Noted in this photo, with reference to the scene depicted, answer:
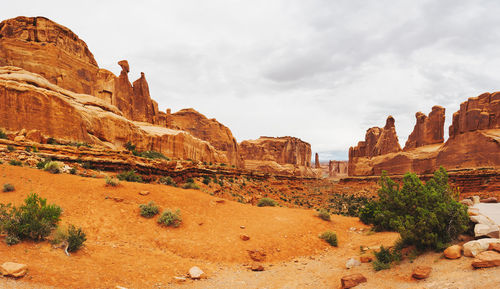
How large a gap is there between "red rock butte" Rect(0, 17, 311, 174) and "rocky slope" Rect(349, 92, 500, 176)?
5270 centimetres

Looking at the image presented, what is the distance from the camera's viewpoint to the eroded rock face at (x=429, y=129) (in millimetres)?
58562

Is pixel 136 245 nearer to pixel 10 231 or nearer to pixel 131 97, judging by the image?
pixel 10 231

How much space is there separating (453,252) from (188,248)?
8850 mm

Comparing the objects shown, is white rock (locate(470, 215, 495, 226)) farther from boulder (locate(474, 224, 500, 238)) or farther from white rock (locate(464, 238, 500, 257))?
white rock (locate(464, 238, 500, 257))

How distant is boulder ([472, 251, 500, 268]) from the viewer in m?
4.90

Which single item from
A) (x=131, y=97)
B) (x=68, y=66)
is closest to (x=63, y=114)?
(x=68, y=66)

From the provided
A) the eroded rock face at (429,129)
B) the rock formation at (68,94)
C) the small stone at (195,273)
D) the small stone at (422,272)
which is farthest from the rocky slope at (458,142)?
the small stone at (195,273)

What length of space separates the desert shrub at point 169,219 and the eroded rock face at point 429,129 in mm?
72077

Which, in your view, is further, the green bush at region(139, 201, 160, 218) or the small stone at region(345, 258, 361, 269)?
the green bush at region(139, 201, 160, 218)

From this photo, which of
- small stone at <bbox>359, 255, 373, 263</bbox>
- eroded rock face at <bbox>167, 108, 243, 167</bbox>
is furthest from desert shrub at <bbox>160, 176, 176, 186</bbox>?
eroded rock face at <bbox>167, 108, 243, 167</bbox>

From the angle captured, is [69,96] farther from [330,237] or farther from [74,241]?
[330,237]

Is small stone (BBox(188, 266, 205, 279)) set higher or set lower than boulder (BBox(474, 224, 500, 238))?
lower

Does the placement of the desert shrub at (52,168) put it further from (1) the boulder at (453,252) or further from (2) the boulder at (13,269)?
(1) the boulder at (453,252)

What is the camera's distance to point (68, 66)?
3606 cm
